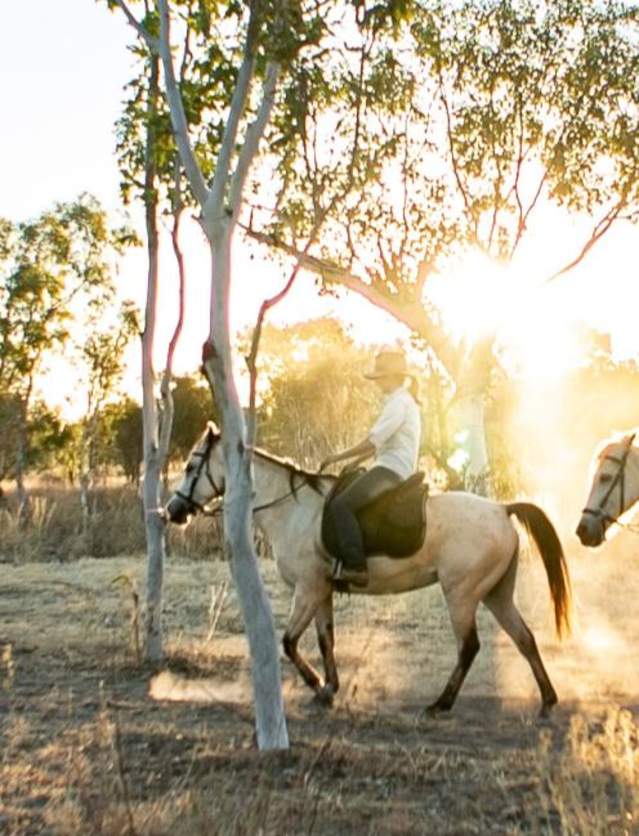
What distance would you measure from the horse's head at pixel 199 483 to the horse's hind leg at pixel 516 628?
2.26 metres

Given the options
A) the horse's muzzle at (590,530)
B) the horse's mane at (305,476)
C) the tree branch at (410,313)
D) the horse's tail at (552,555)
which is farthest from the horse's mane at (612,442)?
the tree branch at (410,313)

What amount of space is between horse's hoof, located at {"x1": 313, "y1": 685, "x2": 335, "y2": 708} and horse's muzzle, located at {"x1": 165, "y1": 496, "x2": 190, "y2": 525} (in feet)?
6.20

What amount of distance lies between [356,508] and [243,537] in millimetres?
3056

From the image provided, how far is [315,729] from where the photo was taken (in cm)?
799

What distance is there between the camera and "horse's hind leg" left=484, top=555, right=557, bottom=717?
9.12 metres

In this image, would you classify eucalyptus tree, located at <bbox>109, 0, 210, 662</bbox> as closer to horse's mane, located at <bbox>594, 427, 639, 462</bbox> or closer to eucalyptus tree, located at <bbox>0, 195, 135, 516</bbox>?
horse's mane, located at <bbox>594, 427, 639, 462</bbox>

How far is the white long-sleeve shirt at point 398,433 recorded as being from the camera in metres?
9.28

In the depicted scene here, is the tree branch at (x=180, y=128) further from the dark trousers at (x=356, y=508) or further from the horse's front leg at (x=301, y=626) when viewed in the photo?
the horse's front leg at (x=301, y=626)

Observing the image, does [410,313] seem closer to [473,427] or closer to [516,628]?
[473,427]

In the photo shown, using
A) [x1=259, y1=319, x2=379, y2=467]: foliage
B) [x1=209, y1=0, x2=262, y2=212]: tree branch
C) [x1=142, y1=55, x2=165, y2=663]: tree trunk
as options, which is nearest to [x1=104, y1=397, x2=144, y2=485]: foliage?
[x1=259, y1=319, x2=379, y2=467]: foliage

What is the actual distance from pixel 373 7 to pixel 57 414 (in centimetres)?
3084

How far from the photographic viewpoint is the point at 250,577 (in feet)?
21.5

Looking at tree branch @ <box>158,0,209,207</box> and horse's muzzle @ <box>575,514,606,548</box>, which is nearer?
tree branch @ <box>158,0,209,207</box>

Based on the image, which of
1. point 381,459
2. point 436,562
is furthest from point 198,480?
point 436,562
